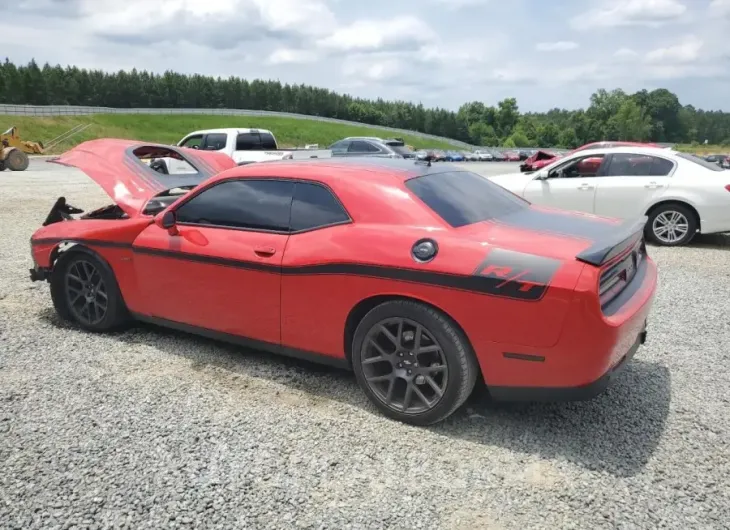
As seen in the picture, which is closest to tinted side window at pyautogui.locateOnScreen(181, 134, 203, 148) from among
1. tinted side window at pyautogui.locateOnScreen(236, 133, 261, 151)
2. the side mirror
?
tinted side window at pyautogui.locateOnScreen(236, 133, 261, 151)

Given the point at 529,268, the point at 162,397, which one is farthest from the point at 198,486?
the point at 529,268

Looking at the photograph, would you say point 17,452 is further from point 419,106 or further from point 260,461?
point 419,106

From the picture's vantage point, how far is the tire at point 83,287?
4.77 meters

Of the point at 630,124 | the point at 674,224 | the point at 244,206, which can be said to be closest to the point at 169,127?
the point at 674,224

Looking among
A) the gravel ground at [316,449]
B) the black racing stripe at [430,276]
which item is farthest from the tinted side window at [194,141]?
the black racing stripe at [430,276]

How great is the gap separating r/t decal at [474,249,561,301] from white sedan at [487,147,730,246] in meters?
5.99

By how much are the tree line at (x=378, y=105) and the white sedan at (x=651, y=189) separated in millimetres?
80069

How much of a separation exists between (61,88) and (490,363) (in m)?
91.3

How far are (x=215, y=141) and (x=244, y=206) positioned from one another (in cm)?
1198

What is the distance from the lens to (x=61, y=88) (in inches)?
3164

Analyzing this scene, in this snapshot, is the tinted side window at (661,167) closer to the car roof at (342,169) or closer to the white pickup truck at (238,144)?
the car roof at (342,169)

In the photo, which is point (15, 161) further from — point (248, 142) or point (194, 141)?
point (248, 142)

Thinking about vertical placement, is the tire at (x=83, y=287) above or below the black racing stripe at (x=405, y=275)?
below

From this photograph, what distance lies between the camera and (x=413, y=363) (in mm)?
3316
